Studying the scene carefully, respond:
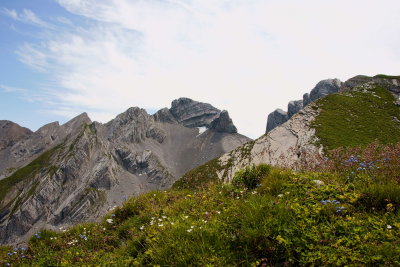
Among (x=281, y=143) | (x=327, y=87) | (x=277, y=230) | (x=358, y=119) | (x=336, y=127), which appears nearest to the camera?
(x=277, y=230)

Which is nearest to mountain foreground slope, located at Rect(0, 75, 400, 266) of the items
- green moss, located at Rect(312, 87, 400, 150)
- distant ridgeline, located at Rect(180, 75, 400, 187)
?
distant ridgeline, located at Rect(180, 75, 400, 187)

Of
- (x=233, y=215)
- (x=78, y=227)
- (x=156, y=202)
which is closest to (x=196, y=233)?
(x=233, y=215)

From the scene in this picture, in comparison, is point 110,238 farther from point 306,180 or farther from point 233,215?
point 306,180

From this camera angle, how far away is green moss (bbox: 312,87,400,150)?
3975cm

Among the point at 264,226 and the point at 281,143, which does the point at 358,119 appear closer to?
the point at 281,143

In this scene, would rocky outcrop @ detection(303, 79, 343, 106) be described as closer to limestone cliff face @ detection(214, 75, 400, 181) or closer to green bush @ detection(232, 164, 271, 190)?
limestone cliff face @ detection(214, 75, 400, 181)

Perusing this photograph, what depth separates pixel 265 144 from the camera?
192 ft

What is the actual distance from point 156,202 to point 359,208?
6576mm

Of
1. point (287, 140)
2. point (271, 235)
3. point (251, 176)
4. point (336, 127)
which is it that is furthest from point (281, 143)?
point (271, 235)

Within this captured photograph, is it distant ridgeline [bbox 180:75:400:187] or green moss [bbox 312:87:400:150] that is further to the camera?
distant ridgeline [bbox 180:75:400:187]

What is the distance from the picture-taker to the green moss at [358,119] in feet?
130

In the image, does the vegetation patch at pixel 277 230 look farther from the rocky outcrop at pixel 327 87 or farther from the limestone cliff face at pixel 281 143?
the rocky outcrop at pixel 327 87

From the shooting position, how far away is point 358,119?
46.1 meters

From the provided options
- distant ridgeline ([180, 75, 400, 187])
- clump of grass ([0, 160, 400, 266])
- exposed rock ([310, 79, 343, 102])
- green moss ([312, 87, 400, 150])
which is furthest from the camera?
exposed rock ([310, 79, 343, 102])
